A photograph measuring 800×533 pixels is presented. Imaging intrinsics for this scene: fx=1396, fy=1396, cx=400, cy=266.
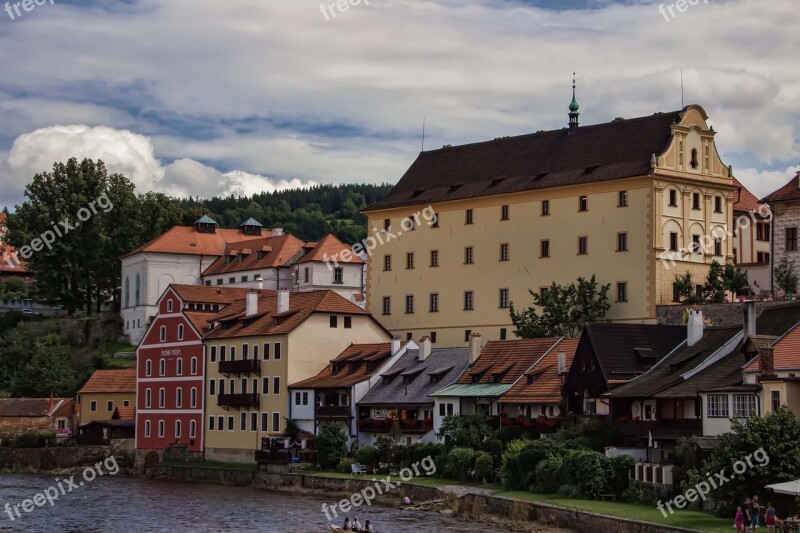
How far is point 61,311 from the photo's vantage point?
14775cm

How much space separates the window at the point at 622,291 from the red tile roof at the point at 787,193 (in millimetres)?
10129

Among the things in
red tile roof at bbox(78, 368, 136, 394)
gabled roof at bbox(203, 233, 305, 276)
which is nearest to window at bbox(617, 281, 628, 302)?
red tile roof at bbox(78, 368, 136, 394)

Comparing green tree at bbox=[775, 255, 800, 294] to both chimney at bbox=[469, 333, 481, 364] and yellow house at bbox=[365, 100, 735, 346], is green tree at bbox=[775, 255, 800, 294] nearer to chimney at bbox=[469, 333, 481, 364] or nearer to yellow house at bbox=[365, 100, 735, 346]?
yellow house at bbox=[365, 100, 735, 346]

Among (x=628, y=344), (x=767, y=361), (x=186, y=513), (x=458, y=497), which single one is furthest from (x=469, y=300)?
(x=767, y=361)

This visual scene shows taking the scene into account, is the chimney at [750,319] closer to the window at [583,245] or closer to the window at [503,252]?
the window at [583,245]

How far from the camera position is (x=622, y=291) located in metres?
84.7

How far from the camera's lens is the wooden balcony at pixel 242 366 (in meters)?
92.3

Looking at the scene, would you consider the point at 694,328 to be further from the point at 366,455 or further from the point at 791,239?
the point at 366,455

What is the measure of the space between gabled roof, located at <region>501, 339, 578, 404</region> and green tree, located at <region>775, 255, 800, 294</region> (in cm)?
1175

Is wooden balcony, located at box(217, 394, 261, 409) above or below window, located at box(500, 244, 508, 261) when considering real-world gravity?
below

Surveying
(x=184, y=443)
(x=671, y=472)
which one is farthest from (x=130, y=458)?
(x=671, y=472)

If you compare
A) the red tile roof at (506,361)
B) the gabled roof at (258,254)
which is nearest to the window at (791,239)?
the red tile roof at (506,361)

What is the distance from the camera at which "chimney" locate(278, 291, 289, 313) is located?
9588cm

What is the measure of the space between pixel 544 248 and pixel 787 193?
17218mm
